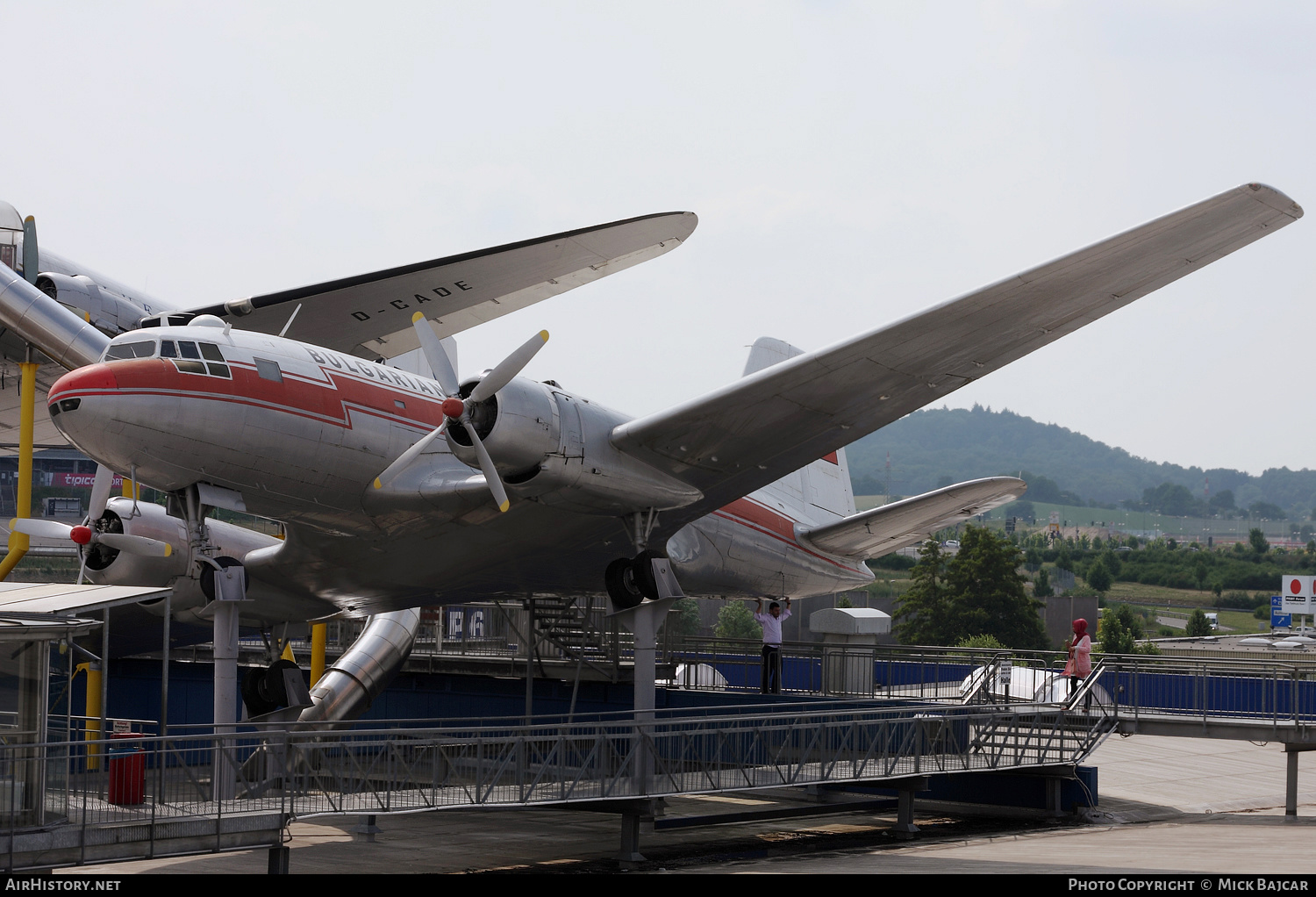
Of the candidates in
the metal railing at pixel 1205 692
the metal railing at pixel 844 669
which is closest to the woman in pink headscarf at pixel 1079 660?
the metal railing at pixel 1205 692

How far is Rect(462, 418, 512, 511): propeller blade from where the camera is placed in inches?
623

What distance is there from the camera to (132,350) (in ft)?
52.3

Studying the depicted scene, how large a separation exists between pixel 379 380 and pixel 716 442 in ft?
16.8

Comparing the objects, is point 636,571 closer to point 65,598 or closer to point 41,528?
point 65,598

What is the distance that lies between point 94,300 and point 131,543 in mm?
7594

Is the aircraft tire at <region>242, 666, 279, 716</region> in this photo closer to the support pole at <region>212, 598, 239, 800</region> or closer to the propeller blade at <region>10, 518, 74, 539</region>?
the support pole at <region>212, 598, 239, 800</region>

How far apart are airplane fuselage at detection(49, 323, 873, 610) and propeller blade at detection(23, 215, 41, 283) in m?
7.53

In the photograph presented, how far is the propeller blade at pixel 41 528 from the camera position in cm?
1977

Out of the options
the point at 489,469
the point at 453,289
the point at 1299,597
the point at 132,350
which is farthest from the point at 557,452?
the point at 1299,597

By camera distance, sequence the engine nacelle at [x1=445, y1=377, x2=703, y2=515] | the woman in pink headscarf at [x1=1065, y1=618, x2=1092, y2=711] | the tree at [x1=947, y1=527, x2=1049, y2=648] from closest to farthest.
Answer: the engine nacelle at [x1=445, y1=377, x2=703, y2=515] → the woman in pink headscarf at [x1=1065, y1=618, x2=1092, y2=711] → the tree at [x1=947, y1=527, x2=1049, y2=648]

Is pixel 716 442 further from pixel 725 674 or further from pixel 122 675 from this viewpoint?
pixel 122 675

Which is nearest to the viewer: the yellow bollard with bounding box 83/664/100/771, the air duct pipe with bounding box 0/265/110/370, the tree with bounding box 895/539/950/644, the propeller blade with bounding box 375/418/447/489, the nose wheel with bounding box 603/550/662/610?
the yellow bollard with bounding box 83/664/100/771

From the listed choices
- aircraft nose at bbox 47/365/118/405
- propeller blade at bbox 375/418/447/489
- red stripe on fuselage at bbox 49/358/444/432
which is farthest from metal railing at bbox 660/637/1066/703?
aircraft nose at bbox 47/365/118/405

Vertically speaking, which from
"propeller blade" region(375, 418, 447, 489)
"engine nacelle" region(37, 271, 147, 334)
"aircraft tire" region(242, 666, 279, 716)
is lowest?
"aircraft tire" region(242, 666, 279, 716)
